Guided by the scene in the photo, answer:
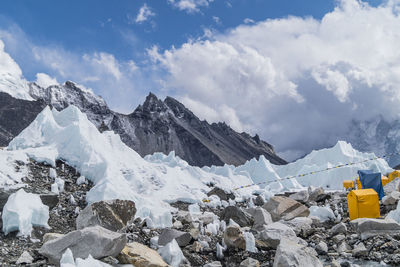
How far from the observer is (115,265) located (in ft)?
20.0

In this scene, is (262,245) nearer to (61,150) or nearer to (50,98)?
(61,150)

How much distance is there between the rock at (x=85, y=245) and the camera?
19.5 feet

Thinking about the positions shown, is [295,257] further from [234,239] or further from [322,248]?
[322,248]

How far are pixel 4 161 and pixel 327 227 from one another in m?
11.5

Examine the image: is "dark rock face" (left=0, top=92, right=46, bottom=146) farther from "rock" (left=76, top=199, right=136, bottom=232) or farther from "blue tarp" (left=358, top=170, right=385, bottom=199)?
"blue tarp" (left=358, top=170, right=385, bottom=199)

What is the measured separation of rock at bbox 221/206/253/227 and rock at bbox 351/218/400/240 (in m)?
3.75

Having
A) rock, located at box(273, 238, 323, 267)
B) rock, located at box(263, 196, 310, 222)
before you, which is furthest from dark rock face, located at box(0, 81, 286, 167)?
rock, located at box(273, 238, 323, 267)

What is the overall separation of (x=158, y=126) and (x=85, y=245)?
133m

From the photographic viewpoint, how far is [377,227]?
348 inches

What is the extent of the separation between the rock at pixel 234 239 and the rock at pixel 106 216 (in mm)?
2740

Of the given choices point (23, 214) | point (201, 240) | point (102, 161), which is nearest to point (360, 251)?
point (201, 240)

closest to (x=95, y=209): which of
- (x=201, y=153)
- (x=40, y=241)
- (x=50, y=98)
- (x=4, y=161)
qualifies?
(x=40, y=241)

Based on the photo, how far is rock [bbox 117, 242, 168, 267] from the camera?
6312 mm

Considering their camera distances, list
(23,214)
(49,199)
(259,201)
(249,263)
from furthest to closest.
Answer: (259,201) → (49,199) → (23,214) → (249,263)
